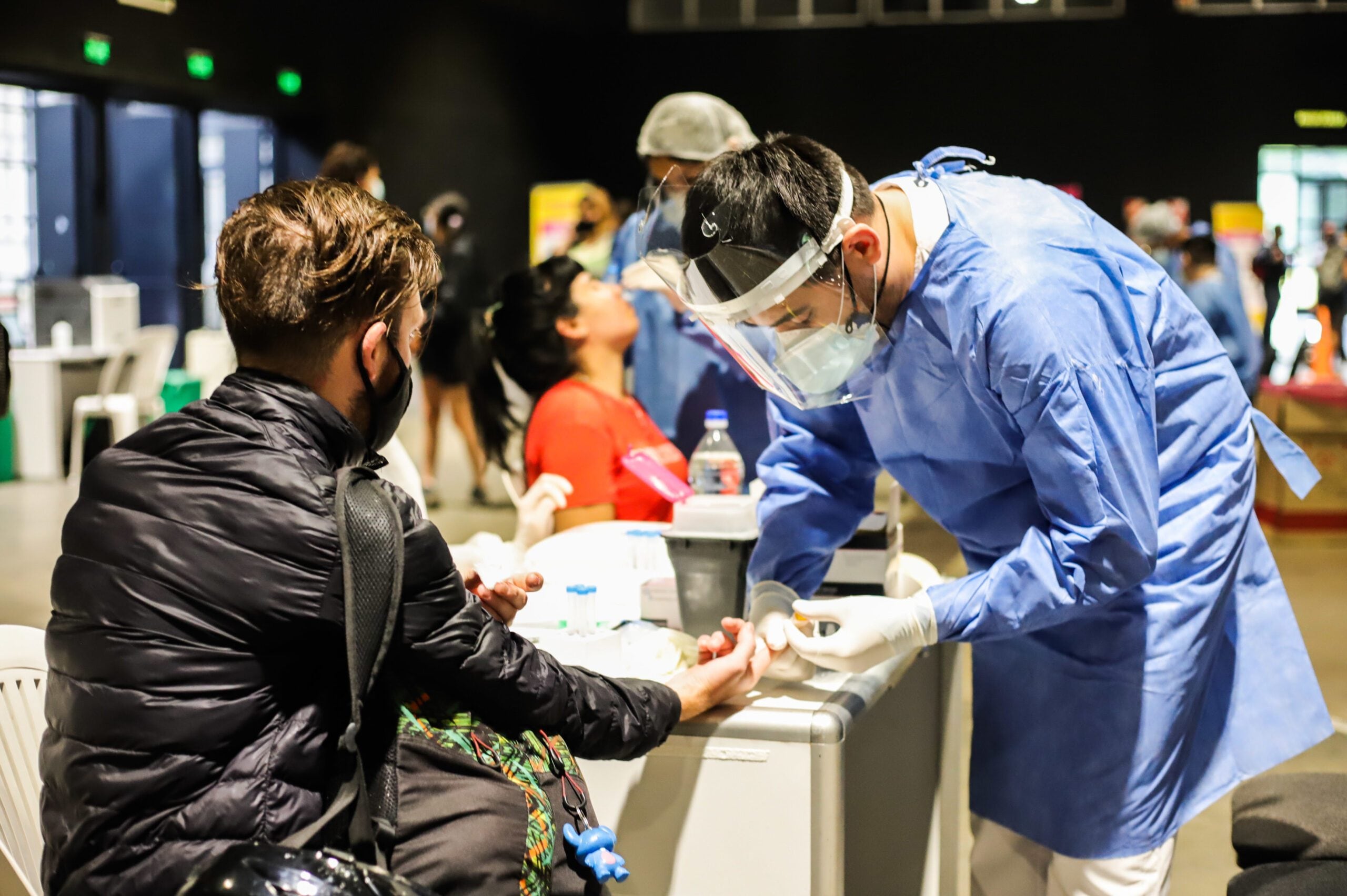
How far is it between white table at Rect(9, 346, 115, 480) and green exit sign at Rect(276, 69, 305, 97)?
3.45 metres

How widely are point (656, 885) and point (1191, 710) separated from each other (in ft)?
2.32

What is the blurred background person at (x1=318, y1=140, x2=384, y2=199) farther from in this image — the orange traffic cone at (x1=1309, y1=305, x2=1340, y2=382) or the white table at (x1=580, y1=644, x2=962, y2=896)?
the orange traffic cone at (x1=1309, y1=305, x2=1340, y2=382)

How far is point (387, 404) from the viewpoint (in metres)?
1.24

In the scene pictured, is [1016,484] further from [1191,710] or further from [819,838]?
[819,838]

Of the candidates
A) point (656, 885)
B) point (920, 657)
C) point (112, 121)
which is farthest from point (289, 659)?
point (112, 121)

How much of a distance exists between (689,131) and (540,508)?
136cm

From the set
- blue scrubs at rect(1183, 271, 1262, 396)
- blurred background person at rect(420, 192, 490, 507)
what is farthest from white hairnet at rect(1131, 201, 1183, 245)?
blurred background person at rect(420, 192, 490, 507)

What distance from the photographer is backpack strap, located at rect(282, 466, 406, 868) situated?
1062 millimetres

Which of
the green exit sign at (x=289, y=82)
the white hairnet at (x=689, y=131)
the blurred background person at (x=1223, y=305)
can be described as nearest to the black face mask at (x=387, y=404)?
the white hairnet at (x=689, y=131)

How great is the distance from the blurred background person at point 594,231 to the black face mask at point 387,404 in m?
5.79

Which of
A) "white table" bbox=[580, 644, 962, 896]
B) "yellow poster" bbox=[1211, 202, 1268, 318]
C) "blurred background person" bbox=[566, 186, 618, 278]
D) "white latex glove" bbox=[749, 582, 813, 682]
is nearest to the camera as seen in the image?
"white table" bbox=[580, 644, 962, 896]

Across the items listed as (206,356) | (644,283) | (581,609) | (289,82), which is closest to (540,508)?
(581,609)

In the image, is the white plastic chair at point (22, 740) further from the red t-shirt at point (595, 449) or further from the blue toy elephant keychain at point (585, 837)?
the red t-shirt at point (595, 449)

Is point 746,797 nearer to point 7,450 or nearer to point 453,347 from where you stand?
point 453,347
